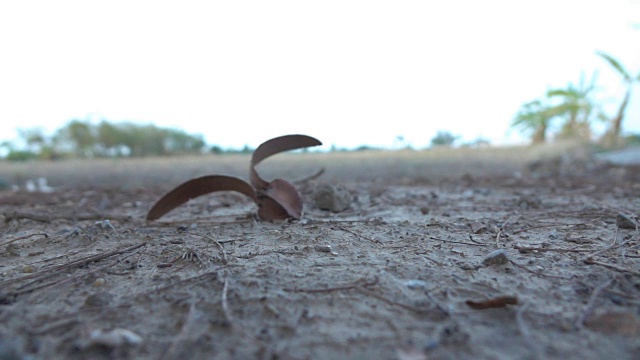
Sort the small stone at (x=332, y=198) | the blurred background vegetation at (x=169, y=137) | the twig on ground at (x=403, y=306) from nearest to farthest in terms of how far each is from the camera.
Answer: the twig on ground at (x=403, y=306) → the small stone at (x=332, y=198) → the blurred background vegetation at (x=169, y=137)

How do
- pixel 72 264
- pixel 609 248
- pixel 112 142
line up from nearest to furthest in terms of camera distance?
pixel 72 264 → pixel 609 248 → pixel 112 142

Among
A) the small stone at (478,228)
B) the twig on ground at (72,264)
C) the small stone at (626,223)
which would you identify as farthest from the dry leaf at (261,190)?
the small stone at (626,223)

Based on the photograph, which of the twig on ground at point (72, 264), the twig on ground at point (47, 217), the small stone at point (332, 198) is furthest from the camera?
the small stone at point (332, 198)

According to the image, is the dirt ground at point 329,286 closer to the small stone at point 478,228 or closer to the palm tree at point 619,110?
the small stone at point 478,228

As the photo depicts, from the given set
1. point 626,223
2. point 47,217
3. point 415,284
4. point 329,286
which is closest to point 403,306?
point 415,284

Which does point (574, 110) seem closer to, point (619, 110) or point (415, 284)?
point (619, 110)

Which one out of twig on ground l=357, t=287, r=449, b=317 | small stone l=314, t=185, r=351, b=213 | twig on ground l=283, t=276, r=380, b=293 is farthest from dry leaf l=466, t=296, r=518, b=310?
small stone l=314, t=185, r=351, b=213
